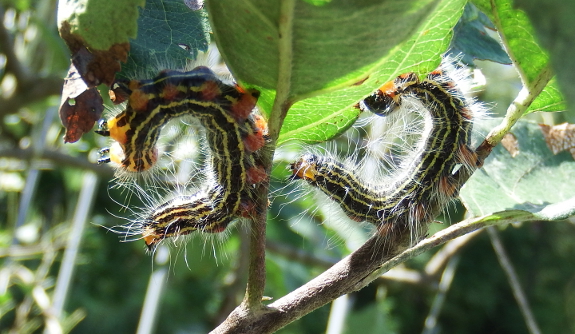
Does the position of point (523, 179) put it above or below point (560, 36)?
below

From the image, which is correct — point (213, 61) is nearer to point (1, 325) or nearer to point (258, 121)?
point (258, 121)

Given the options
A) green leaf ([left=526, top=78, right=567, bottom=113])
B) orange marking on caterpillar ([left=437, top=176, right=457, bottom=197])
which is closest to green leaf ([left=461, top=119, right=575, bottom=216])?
orange marking on caterpillar ([left=437, top=176, right=457, bottom=197])

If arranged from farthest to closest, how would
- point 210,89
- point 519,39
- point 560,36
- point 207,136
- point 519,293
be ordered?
point 519,293, point 207,136, point 210,89, point 519,39, point 560,36

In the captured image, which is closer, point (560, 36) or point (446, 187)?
point (560, 36)

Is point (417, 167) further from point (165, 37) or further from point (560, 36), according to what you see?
point (560, 36)

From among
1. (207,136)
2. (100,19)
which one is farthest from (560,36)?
(207,136)

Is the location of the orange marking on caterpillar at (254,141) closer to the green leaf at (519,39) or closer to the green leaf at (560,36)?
the green leaf at (519,39)

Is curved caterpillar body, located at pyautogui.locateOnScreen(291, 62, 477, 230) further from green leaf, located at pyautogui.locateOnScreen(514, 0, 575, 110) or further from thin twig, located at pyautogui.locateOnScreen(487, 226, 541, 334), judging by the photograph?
green leaf, located at pyautogui.locateOnScreen(514, 0, 575, 110)

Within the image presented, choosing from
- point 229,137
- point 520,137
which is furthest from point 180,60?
point 520,137
